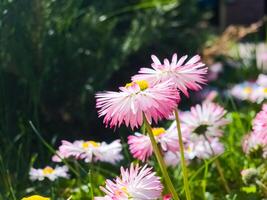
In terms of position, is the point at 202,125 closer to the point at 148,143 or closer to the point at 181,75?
the point at 148,143

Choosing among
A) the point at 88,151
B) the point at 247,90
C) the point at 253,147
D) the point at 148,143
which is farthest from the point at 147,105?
the point at 247,90

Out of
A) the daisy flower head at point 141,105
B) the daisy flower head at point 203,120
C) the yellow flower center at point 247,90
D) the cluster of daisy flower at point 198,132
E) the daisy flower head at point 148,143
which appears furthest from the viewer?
the yellow flower center at point 247,90

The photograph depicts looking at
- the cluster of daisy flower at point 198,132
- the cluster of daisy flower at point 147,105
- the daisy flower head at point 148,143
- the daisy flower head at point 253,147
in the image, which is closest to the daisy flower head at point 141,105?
the cluster of daisy flower at point 147,105

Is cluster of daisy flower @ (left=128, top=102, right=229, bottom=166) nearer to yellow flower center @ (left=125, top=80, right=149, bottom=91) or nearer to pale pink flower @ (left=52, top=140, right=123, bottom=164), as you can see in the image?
pale pink flower @ (left=52, top=140, right=123, bottom=164)

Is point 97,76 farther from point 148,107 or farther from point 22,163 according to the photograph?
point 148,107

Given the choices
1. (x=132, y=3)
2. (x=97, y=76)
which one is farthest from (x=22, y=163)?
(x=132, y=3)

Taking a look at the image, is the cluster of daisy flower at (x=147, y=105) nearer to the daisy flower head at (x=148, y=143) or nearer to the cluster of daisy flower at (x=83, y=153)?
the daisy flower head at (x=148, y=143)
